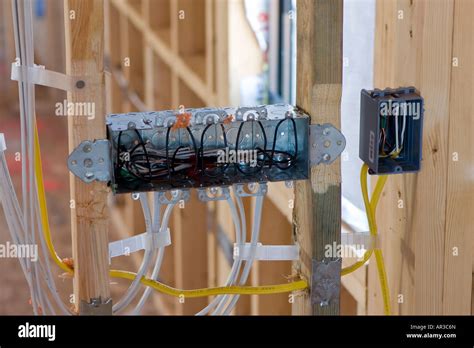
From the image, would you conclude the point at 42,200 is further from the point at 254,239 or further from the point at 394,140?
the point at 394,140

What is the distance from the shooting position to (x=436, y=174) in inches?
56.0

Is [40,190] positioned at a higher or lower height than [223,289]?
higher

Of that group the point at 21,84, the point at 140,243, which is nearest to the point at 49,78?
the point at 21,84

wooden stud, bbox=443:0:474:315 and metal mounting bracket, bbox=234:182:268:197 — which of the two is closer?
metal mounting bracket, bbox=234:182:268:197

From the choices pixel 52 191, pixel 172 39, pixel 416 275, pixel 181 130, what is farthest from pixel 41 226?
pixel 52 191

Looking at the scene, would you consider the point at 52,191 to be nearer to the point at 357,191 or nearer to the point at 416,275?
the point at 357,191

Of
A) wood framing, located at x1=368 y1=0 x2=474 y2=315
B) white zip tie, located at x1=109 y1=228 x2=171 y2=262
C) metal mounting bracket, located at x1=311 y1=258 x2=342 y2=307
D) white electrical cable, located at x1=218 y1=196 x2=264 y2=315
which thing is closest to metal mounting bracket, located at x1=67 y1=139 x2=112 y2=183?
white zip tie, located at x1=109 y1=228 x2=171 y2=262

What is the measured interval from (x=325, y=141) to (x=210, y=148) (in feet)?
0.52

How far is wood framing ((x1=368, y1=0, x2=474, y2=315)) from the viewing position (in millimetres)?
1391

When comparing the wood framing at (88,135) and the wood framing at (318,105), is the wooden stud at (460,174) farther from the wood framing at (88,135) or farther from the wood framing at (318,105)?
the wood framing at (88,135)

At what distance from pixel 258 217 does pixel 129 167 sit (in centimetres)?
20

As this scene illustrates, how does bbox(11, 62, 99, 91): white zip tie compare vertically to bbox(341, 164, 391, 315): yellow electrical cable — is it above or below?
above

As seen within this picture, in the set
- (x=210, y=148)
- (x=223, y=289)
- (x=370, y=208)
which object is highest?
(x=210, y=148)

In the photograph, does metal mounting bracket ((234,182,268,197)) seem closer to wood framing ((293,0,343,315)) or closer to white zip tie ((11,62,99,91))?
wood framing ((293,0,343,315))
